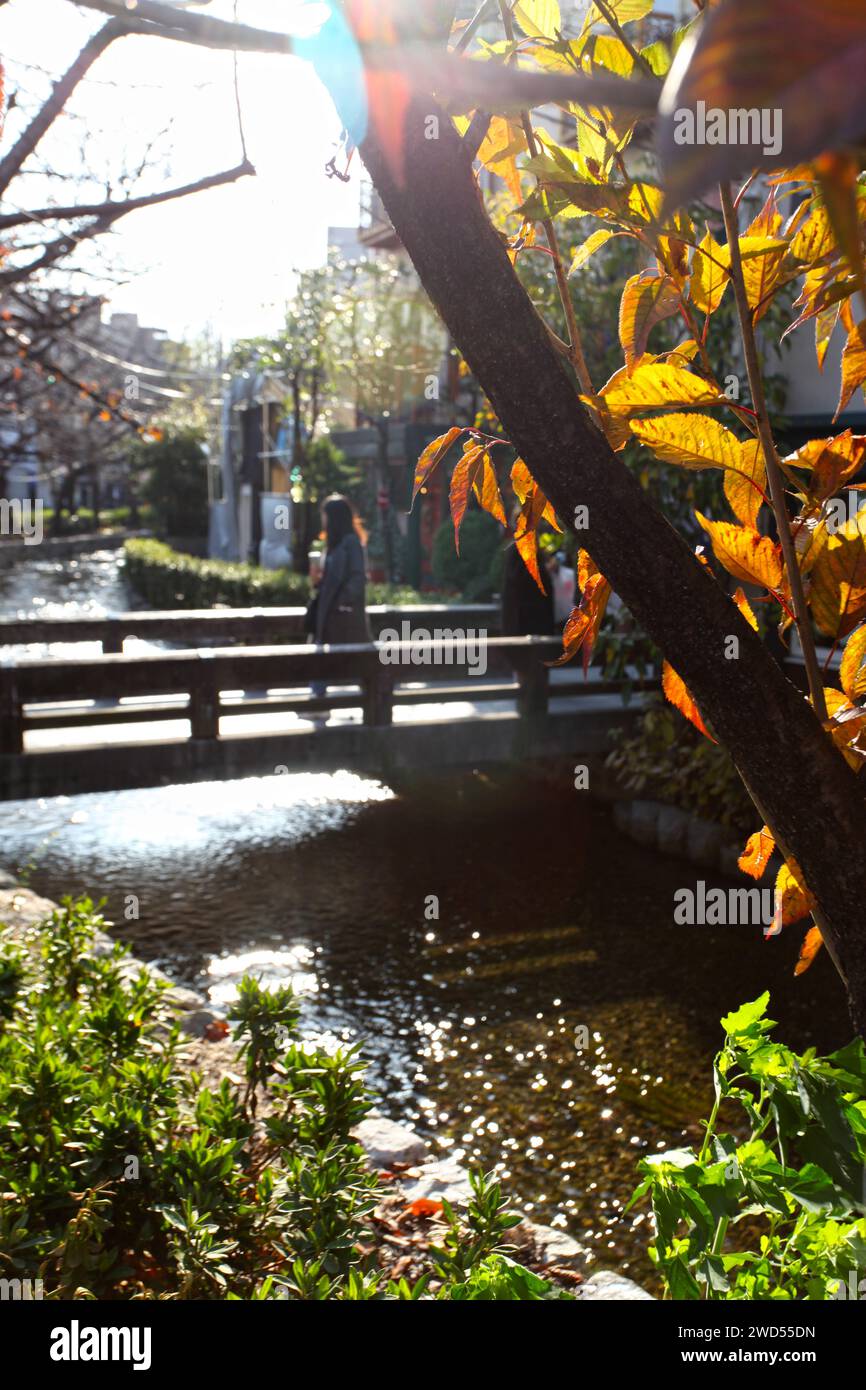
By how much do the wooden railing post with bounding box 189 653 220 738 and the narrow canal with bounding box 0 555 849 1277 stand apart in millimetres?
782

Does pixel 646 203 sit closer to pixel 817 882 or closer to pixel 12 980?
pixel 817 882

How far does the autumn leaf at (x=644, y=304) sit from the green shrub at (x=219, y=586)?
1672cm

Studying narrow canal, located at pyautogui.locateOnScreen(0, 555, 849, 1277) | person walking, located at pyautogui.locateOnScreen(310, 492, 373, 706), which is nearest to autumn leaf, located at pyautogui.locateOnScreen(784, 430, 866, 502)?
narrow canal, located at pyautogui.locateOnScreen(0, 555, 849, 1277)

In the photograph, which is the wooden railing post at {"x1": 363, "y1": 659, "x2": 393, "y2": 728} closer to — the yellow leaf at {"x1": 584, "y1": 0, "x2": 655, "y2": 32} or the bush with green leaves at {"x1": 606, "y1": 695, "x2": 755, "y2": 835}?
the bush with green leaves at {"x1": 606, "y1": 695, "x2": 755, "y2": 835}

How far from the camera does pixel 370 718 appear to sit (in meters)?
8.96

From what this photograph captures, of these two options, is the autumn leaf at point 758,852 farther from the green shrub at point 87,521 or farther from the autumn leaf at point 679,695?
the green shrub at point 87,521

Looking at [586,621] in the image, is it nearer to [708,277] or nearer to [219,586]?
[708,277]

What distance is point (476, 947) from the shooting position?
6.21 meters

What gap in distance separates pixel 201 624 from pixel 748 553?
40.3 ft

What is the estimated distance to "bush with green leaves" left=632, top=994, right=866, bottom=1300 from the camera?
1.51 metres

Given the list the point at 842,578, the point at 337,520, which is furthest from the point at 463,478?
the point at 337,520

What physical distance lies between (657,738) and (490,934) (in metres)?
3.01

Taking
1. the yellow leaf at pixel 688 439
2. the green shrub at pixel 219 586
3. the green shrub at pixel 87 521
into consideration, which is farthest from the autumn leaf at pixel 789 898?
the green shrub at pixel 87 521
